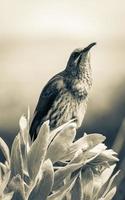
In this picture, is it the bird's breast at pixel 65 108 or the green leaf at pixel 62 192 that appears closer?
the green leaf at pixel 62 192

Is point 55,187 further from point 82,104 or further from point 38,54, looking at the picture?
point 38,54

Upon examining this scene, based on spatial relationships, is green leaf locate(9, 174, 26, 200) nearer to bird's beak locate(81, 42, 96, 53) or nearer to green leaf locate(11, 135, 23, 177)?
green leaf locate(11, 135, 23, 177)

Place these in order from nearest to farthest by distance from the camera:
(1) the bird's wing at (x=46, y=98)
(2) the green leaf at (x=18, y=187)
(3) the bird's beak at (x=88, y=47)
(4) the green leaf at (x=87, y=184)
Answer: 1. (2) the green leaf at (x=18, y=187)
2. (4) the green leaf at (x=87, y=184)
3. (3) the bird's beak at (x=88, y=47)
4. (1) the bird's wing at (x=46, y=98)

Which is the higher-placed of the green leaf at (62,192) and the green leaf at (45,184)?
the green leaf at (45,184)

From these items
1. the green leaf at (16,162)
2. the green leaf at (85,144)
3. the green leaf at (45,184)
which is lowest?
the green leaf at (45,184)

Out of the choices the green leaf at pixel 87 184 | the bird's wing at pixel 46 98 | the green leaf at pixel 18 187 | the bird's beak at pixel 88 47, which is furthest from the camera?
the bird's wing at pixel 46 98

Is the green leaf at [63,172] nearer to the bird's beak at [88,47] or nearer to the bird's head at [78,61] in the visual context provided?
the bird's beak at [88,47]

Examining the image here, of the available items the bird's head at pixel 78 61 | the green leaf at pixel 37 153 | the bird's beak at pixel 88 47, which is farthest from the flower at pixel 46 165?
the bird's head at pixel 78 61
